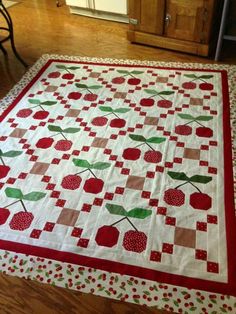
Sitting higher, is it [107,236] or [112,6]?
[112,6]

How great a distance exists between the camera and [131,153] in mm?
1820

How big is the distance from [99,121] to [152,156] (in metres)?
0.48

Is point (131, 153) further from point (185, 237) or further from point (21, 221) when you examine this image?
point (21, 221)

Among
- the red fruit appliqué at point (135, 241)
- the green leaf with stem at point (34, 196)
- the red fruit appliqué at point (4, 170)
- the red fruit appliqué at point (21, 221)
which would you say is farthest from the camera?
the red fruit appliqué at point (4, 170)

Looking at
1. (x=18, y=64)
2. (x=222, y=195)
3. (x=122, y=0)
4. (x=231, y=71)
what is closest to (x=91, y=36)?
(x=122, y=0)

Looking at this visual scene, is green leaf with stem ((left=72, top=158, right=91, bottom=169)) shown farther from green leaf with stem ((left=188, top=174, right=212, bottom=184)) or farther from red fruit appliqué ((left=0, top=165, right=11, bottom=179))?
green leaf with stem ((left=188, top=174, right=212, bottom=184))

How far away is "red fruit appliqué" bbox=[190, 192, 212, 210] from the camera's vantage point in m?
1.52

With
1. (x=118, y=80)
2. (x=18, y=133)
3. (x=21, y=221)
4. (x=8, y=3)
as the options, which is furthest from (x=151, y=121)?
(x=8, y=3)

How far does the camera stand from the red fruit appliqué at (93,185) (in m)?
1.63

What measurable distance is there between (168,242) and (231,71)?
1648 millimetres

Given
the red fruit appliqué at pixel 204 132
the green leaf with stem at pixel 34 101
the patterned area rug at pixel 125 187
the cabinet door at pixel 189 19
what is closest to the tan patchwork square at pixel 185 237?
the patterned area rug at pixel 125 187

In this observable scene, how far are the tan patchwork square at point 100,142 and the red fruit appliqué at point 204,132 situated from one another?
0.57m

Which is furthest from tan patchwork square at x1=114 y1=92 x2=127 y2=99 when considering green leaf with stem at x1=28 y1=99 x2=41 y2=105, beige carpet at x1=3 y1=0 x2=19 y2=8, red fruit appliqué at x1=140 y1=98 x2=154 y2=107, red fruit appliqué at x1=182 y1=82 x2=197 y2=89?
beige carpet at x1=3 y1=0 x2=19 y2=8

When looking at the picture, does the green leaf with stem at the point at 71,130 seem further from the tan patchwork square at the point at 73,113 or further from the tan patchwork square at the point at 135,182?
the tan patchwork square at the point at 135,182
